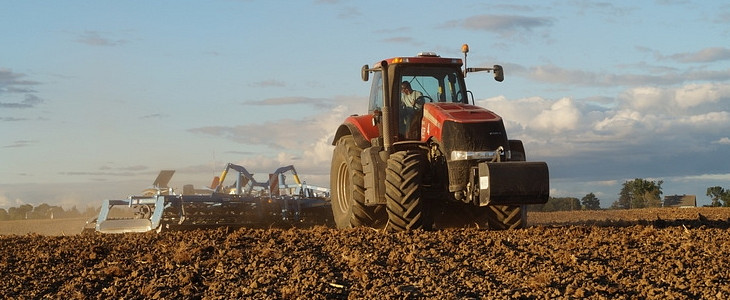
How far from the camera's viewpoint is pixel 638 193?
35.5m

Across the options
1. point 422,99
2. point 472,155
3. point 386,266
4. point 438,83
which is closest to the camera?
point 386,266

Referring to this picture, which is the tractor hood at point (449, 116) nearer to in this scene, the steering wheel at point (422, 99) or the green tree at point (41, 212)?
the steering wheel at point (422, 99)

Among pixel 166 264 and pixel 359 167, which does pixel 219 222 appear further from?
pixel 166 264

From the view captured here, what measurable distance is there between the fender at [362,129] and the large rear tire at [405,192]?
1209 mm

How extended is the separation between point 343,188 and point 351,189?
1.02 metres

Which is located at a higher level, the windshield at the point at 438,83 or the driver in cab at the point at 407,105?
the windshield at the point at 438,83

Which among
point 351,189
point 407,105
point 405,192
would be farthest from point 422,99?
point 405,192

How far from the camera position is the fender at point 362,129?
12.2 metres

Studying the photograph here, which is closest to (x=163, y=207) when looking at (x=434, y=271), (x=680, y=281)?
(x=434, y=271)

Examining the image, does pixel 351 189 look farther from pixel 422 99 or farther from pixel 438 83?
pixel 438 83

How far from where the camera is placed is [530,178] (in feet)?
34.6

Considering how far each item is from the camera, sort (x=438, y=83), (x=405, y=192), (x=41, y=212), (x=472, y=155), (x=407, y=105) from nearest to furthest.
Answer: (x=405, y=192)
(x=472, y=155)
(x=407, y=105)
(x=438, y=83)
(x=41, y=212)

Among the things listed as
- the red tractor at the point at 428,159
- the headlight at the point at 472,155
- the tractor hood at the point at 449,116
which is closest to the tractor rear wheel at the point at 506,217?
the red tractor at the point at 428,159

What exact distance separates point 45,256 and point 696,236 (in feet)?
24.7
